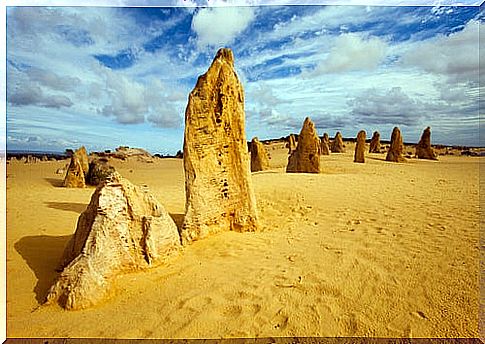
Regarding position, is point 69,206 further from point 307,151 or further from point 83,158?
point 307,151

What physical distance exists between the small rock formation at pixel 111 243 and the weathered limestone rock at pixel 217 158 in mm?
723

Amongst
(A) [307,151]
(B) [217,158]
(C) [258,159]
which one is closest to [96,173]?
(C) [258,159]

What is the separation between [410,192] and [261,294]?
7148 millimetres

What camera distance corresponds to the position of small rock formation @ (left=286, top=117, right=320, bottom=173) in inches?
516

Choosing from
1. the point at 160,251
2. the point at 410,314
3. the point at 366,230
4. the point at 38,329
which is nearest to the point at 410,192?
the point at 366,230

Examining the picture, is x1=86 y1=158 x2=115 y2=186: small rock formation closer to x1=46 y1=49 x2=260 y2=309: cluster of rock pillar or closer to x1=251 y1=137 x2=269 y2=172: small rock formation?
x1=251 y1=137 x2=269 y2=172: small rock formation

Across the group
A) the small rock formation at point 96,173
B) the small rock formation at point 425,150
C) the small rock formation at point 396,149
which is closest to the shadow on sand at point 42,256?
the small rock formation at point 96,173

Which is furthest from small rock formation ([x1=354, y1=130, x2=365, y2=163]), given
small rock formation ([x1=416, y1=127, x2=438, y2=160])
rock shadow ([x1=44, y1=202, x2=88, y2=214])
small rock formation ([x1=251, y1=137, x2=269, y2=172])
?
rock shadow ([x1=44, y1=202, x2=88, y2=214])

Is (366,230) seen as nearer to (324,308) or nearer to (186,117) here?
(324,308)

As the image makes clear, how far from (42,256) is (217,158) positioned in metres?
2.94

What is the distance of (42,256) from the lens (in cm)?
457

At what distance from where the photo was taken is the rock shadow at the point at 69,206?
25.9ft

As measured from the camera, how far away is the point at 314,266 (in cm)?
396

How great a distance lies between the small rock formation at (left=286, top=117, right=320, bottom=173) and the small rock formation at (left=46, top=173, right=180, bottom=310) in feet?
31.7
